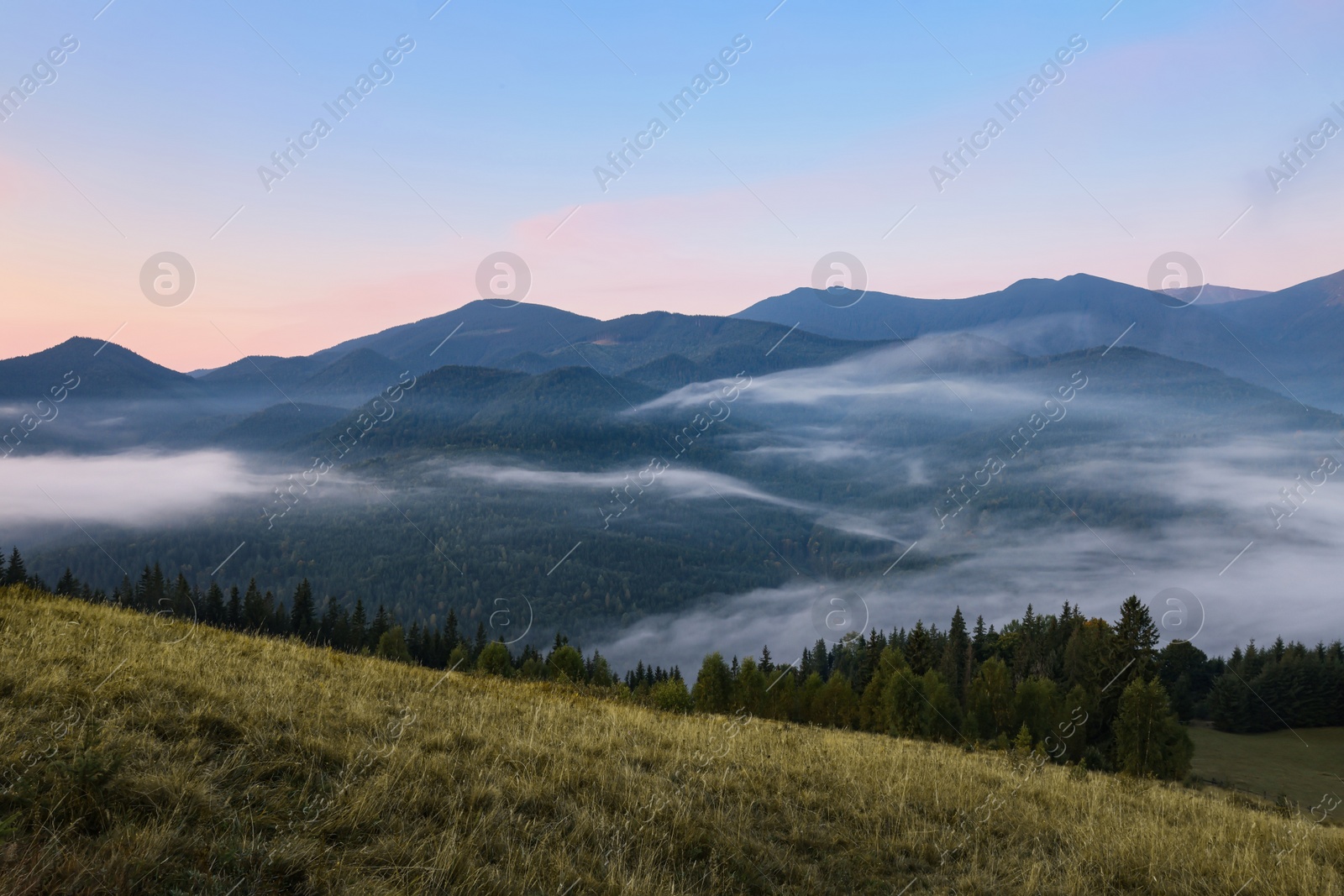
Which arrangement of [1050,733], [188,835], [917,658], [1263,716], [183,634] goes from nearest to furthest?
[188,835] → [183,634] → [1050,733] → [917,658] → [1263,716]

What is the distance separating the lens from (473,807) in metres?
7.15

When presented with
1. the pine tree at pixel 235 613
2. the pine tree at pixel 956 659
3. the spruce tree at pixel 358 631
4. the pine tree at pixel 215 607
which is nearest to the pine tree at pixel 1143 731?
the pine tree at pixel 956 659

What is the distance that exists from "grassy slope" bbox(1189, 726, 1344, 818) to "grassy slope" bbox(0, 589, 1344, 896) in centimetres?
9196

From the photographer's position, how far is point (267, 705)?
8.68m

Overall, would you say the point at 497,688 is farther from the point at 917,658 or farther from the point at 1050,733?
the point at 917,658

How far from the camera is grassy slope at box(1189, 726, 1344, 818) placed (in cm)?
8811

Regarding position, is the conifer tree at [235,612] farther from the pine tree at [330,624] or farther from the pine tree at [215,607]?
the pine tree at [330,624]

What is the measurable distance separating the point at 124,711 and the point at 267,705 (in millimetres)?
1478

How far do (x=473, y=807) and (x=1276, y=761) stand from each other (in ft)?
461

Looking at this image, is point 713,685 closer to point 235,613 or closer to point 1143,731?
point 1143,731

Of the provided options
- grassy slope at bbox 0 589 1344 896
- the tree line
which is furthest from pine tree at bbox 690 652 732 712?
grassy slope at bbox 0 589 1344 896

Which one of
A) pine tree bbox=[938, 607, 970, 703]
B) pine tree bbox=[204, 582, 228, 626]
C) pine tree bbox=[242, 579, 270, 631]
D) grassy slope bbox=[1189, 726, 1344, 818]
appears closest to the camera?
pine tree bbox=[242, 579, 270, 631]

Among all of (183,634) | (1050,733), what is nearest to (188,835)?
(183,634)

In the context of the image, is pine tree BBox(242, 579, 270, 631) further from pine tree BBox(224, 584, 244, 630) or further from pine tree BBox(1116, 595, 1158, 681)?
pine tree BBox(1116, 595, 1158, 681)
